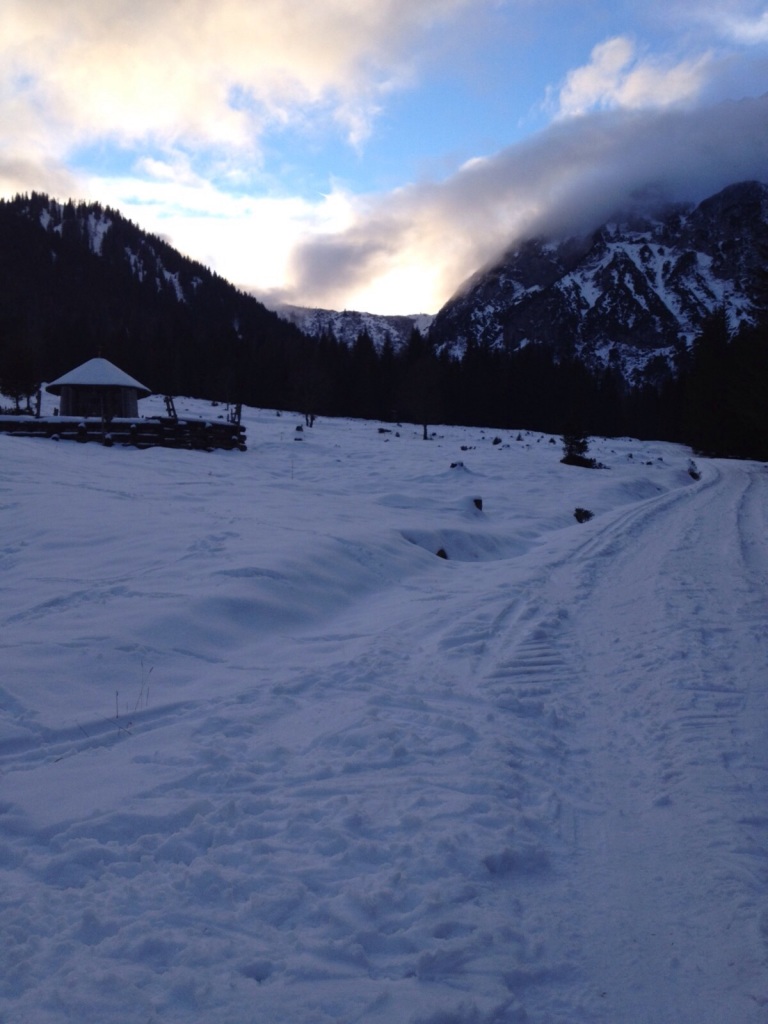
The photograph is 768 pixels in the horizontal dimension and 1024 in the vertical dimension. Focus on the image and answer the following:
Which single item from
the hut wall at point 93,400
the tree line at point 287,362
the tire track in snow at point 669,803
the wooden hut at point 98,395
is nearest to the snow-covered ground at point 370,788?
the tire track in snow at point 669,803

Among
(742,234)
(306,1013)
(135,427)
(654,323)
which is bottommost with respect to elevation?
(306,1013)

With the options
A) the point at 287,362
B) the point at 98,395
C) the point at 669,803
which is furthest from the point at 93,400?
the point at 287,362

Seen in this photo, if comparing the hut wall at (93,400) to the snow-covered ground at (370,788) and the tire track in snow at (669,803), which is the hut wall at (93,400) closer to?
the snow-covered ground at (370,788)

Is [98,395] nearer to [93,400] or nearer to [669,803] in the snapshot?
[93,400]

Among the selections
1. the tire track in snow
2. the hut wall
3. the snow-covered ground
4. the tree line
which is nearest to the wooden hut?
the hut wall

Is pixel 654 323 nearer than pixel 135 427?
No

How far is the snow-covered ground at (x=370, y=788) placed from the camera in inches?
99.2

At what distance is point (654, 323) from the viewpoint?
186m

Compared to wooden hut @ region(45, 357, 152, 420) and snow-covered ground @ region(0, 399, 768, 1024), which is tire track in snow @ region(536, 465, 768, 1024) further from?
wooden hut @ region(45, 357, 152, 420)

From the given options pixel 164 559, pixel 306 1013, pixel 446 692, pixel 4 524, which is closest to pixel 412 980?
pixel 306 1013

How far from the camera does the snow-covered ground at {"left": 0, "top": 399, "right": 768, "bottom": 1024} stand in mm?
2520

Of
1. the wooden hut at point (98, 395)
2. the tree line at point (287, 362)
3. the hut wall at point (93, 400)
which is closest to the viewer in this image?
the wooden hut at point (98, 395)

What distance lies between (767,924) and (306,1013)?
202 centimetres

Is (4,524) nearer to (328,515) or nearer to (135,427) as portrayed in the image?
(328,515)
